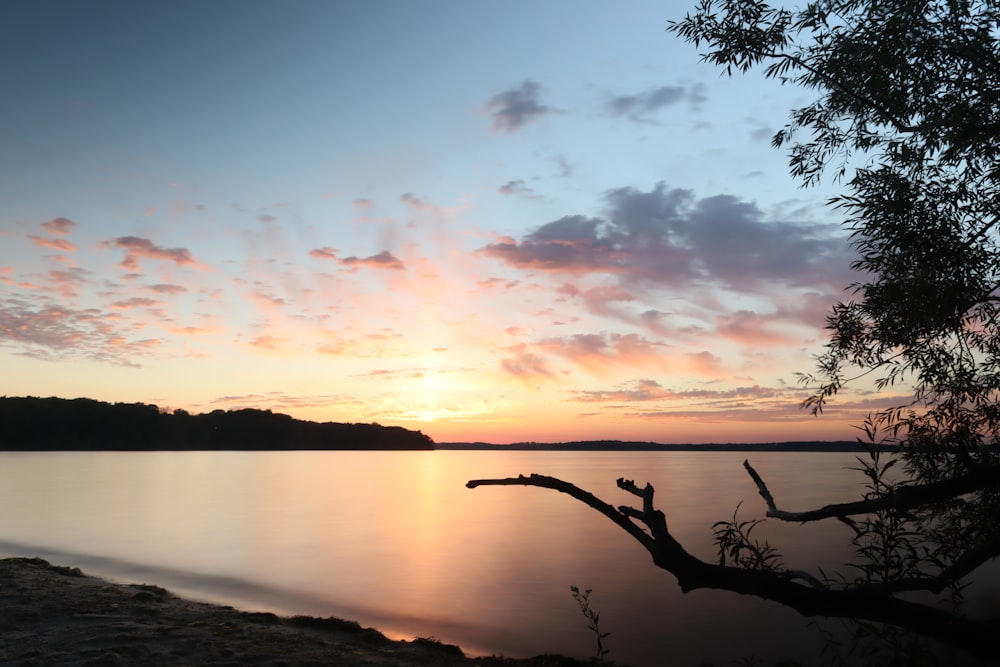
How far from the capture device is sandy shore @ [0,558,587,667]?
11.7 metres

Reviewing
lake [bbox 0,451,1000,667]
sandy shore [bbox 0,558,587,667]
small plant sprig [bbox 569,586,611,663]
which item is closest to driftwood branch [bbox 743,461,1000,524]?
small plant sprig [bbox 569,586,611,663]

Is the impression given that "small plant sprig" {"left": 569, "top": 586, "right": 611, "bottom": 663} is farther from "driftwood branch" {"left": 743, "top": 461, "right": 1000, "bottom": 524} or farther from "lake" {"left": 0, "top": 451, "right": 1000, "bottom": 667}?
"driftwood branch" {"left": 743, "top": 461, "right": 1000, "bottom": 524}

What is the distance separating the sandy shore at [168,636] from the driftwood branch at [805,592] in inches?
335

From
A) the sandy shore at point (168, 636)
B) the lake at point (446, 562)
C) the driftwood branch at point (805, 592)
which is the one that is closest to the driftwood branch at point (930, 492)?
the driftwood branch at point (805, 592)

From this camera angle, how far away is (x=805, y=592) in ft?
18.4

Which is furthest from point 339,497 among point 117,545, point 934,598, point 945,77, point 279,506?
point 945,77

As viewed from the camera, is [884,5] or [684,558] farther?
[884,5]

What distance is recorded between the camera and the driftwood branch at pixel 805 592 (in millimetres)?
5285

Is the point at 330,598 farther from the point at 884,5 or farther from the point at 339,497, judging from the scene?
the point at 339,497

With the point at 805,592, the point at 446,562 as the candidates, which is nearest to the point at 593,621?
the point at 805,592

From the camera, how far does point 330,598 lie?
25562 mm

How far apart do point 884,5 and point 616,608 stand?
797 inches

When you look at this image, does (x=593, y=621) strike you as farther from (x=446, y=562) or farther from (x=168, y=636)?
(x=446, y=562)

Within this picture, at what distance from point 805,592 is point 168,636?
40.7ft
